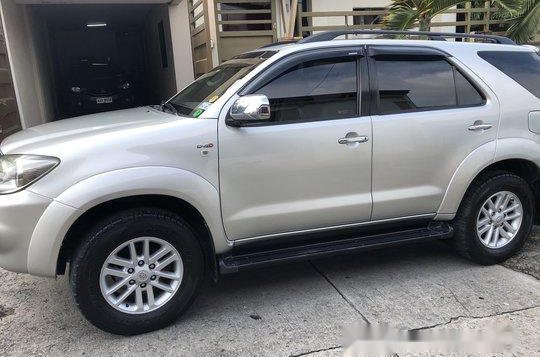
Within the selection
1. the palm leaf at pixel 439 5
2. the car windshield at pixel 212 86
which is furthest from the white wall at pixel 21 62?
the palm leaf at pixel 439 5

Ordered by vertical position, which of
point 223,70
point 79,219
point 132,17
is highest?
point 132,17

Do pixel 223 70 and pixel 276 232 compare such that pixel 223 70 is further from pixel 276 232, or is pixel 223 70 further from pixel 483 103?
pixel 483 103

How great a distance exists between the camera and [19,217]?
3.06m

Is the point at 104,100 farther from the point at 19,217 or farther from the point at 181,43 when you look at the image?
the point at 19,217

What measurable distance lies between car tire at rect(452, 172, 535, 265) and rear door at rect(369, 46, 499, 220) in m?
0.35

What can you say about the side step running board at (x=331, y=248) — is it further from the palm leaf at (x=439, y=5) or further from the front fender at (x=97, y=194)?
the palm leaf at (x=439, y=5)

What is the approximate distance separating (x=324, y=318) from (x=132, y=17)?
12.8m

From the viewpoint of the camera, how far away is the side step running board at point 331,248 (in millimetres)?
3584

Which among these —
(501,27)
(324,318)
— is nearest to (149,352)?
(324,318)

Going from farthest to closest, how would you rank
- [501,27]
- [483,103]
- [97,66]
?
[97,66], [501,27], [483,103]

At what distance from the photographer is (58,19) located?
14.5 meters

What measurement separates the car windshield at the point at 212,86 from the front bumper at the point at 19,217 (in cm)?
116

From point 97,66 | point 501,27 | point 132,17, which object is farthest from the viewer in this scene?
point 132,17

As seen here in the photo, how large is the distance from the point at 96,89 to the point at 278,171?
984cm
